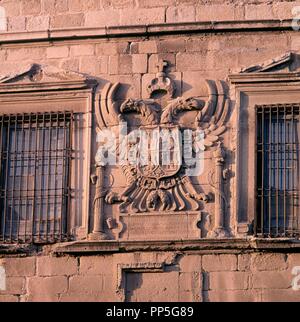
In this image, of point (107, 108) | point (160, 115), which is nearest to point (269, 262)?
point (160, 115)

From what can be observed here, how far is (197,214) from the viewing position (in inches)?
895

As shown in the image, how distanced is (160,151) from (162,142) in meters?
0.12

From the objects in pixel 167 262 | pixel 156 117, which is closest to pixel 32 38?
pixel 156 117

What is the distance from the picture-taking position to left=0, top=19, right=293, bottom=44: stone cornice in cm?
2328

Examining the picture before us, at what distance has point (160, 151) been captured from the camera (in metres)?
23.1

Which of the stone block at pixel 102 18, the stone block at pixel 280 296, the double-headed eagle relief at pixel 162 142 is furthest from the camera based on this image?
the stone block at pixel 102 18

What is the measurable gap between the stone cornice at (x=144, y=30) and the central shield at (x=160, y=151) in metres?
1.26

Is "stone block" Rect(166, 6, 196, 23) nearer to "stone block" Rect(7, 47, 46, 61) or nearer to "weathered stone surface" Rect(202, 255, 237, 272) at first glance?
"stone block" Rect(7, 47, 46, 61)

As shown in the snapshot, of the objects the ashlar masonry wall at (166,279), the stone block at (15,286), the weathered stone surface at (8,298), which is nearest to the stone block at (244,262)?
the ashlar masonry wall at (166,279)

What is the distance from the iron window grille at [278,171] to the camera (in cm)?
2272

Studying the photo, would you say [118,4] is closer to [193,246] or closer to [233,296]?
[193,246]

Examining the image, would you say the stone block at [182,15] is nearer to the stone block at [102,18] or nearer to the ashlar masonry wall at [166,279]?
the stone block at [102,18]

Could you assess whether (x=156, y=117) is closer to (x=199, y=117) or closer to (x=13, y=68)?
(x=199, y=117)
